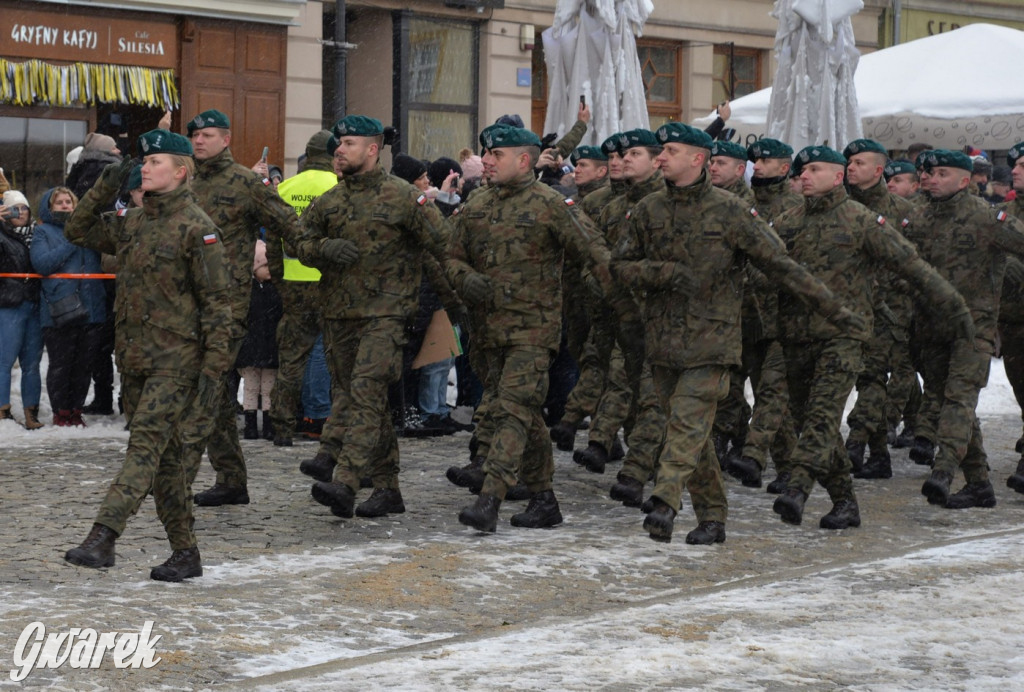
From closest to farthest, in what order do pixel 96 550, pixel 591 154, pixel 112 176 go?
pixel 96 550
pixel 112 176
pixel 591 154

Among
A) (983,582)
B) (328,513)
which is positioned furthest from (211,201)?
(983,582)

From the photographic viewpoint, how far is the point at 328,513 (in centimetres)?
936

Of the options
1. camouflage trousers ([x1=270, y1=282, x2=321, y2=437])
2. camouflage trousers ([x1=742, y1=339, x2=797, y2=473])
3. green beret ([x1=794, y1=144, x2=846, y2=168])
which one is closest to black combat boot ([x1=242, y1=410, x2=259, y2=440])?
camouflage trousers ([x1=270, y1=282, x2=321, y2=437])

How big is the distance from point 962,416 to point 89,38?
40.6ft

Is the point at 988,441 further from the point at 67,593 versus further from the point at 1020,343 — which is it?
the point at 67,593

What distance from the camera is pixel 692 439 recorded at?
27.3 feet

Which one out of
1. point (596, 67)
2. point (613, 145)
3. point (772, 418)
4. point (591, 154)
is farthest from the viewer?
point (596, 67)

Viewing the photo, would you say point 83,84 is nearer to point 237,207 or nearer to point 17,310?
point 17,310

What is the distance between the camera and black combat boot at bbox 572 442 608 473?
10648 mm

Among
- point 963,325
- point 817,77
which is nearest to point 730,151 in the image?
point 963,325

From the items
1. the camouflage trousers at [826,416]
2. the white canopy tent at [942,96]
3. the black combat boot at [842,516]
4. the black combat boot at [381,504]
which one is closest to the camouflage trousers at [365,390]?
the black combat boot at [381,504]

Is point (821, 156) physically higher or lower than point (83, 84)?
lower

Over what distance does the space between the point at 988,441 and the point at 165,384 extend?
7.91m

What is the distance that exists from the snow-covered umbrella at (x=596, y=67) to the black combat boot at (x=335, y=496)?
7.23m
